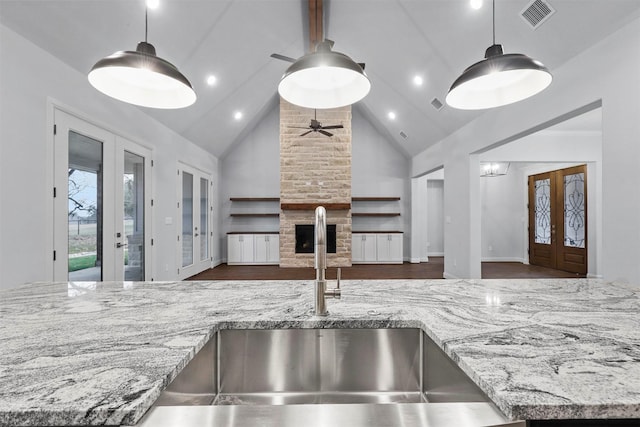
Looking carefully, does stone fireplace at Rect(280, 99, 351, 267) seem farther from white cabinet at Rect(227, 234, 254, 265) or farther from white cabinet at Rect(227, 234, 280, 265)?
white cabinet at Rect(227, 234, 254, 265)

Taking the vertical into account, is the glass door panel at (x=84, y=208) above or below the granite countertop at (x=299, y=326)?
above

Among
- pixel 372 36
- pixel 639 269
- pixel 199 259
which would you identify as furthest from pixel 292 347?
pixel 199 259

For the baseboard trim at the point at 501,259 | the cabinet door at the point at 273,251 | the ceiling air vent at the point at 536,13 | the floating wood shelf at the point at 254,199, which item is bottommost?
the baseboard trim at the point at 501,259

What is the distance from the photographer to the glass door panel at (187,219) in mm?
5812

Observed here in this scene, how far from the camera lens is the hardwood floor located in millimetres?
6105

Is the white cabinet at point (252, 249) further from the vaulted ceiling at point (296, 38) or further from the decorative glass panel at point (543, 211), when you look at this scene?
the decorative glass panel at point (543, 211)

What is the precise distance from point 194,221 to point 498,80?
5924 mm

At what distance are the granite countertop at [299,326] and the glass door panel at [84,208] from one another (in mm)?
1734

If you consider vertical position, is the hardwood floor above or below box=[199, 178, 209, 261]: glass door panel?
below

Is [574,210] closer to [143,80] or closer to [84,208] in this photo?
[143,80]

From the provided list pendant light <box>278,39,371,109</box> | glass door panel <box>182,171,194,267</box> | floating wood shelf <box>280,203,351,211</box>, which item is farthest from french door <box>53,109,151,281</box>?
floating wood shelf <box>280,203,351,211</box>

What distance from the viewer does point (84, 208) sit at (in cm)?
324

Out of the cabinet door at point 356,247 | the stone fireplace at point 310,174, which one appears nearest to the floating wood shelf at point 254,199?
the stone fireplace at point 310,174

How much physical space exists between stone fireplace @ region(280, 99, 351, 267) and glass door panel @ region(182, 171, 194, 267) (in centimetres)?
200
